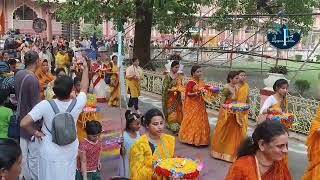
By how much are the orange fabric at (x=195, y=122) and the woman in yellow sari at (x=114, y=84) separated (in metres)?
3.45

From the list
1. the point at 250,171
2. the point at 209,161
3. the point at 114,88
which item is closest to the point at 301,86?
the point at 114,88

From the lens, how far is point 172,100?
826cm

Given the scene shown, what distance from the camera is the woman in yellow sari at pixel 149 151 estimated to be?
350cm

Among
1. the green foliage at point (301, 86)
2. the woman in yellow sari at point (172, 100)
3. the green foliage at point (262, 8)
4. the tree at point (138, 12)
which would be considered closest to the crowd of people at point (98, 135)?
the woman in yellow sari at point (172, 100)

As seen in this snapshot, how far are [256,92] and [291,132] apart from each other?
1418 mm

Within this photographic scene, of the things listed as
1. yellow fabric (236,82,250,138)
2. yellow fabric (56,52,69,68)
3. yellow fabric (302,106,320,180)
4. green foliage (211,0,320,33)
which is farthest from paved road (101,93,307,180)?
green foliage (211,0,320,33)

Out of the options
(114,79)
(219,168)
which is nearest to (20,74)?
(219,168)

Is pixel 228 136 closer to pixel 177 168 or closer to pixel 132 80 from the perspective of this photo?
pixel 177 168

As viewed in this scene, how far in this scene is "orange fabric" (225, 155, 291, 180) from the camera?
2596 mm

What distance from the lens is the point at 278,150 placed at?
8.54ft

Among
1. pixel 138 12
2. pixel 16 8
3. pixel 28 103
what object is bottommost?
pixel 28 103

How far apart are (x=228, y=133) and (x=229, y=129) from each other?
7 centimetres

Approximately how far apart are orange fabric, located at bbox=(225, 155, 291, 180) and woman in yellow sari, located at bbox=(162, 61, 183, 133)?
525 centimetres

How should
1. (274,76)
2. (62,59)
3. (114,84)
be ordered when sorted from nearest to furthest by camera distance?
1. (274,76)
2. (114,84)
3. (62,59)
